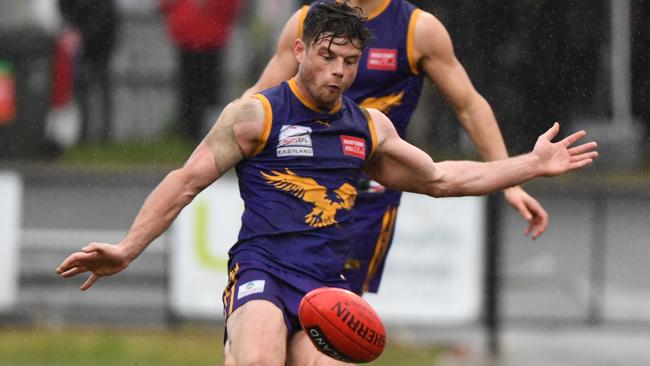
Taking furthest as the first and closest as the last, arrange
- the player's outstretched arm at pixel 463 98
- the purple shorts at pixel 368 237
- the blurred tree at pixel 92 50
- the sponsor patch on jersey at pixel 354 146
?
the blurred tree at pixel 92 50 → the purple shorts at pixel 368 237 → the player's outstretched arm at pixel 463 98 → the sponsor patch on jersey at pixel 354 146

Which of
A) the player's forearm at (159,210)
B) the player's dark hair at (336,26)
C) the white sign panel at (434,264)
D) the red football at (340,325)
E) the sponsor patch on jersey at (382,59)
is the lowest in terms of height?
the white sign panel at (434,264)

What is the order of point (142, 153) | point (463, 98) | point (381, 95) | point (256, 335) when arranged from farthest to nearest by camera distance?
point (142, 153)
point (463, 98)
point (381, 95)
point (256, 335)

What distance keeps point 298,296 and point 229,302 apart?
266 millimetres

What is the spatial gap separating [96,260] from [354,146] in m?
1.08

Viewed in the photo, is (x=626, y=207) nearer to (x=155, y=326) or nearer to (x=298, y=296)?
(x=155, y=326)

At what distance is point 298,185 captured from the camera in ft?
17.6

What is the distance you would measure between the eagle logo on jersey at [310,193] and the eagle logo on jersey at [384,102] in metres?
1.16

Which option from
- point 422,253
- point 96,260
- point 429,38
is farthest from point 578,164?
point 422,253

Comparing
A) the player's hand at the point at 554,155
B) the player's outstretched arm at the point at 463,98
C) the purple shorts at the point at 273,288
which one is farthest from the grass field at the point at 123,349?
the purple shorts at the point at 273,288

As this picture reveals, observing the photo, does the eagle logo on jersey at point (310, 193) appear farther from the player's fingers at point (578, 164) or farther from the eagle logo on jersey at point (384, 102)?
the eagle logo on jersey at point (384, 102)

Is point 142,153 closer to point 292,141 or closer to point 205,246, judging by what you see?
point 205,246

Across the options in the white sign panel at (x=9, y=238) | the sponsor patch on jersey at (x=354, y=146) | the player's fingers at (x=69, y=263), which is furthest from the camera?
the white sign panel at (x=9, y=238)

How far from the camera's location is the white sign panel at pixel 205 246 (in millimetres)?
8992

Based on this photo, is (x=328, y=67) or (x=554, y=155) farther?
(x=554, y=155)
